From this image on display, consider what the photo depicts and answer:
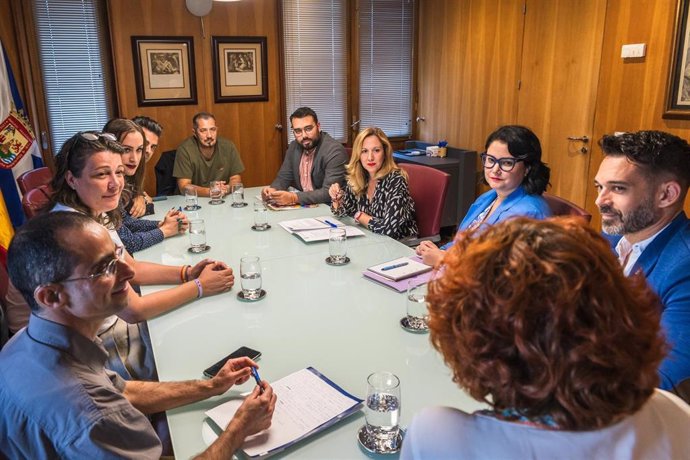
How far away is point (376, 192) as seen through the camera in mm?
2955

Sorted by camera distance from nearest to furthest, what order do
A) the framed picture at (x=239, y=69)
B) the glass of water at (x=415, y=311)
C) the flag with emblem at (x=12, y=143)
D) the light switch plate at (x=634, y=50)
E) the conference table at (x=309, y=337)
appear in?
the conference table at (x=309, y=337) < the glass of water at (x=415, y=311) < the light switch plate at (x=634, y=50) < the flag with emblem at (x=12, y=143) < the framed picture at (x=239, y=69)

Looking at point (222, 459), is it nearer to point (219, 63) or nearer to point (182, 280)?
point (182, 280)

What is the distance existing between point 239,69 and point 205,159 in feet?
3.81

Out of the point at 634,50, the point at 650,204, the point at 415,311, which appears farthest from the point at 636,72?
the point at 415,311

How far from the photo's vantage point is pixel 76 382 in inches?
39.1

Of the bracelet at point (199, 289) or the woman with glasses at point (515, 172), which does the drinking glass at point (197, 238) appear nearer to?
the bracelet at point (199, 289)

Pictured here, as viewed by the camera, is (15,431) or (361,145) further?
(361,145)

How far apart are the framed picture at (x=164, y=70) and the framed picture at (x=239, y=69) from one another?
229 millimetres

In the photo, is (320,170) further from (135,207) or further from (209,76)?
(209,76)

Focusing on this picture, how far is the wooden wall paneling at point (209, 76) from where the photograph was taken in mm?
4367

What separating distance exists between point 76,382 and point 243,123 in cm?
418

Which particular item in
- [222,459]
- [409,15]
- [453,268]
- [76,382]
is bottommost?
[222,459]

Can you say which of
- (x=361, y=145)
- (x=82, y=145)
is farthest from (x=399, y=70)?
(x=82, y=145)

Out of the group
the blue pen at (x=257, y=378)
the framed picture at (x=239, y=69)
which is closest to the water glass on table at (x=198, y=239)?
the blue pen at (x=257, y=378)
